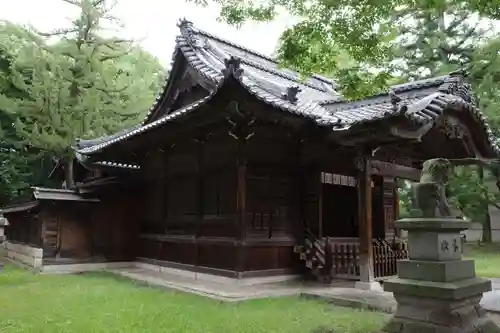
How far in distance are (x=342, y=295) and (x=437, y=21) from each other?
19189 millimetres

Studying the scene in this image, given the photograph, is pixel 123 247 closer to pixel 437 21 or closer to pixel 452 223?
pixel 452 223

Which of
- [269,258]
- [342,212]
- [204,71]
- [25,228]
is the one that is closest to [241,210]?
[269,258]

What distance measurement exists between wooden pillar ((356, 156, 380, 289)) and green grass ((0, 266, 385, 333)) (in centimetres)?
154

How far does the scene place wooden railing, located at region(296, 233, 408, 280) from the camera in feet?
31.2

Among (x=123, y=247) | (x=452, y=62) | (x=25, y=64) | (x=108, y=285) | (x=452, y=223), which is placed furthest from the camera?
(x=452, y=62)

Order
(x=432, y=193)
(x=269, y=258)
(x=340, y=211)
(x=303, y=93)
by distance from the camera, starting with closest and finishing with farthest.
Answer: (x=432, y=193)
(x=269, y=258)
(x=303, y=93)
(x=340, y=211)

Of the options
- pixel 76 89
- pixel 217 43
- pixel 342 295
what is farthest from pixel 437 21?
pixel 342 295

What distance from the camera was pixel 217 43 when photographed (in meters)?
14.2

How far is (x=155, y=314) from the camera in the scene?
6.91 m

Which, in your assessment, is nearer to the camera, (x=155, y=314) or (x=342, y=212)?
(x=155, y=314)

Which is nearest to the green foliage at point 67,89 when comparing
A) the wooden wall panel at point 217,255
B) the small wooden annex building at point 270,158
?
the small wooden annex building at point 270,158

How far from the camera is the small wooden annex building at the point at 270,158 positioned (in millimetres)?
8516

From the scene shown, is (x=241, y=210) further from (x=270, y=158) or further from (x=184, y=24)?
(x=184, y=24)

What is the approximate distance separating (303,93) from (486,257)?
11.3 m
